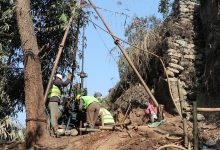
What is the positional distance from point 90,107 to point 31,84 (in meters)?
1.53

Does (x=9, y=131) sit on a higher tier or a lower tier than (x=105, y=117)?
lower

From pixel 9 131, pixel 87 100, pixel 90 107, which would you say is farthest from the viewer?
pixel 9 131

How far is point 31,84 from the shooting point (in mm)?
10289

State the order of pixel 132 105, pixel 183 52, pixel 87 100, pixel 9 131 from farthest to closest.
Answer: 1. pixel 132 105
2. pixel 183 52
3. pixel 9 131
4. pixel 87 100

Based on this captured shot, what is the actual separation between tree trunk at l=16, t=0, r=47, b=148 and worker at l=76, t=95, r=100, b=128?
3.64 ft

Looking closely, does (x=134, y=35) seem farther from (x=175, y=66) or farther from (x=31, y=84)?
(x=31, y=84)

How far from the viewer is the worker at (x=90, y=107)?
10.9 m

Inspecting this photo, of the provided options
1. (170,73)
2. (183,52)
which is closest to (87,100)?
(170,73)

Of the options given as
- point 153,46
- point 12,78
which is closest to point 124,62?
point 153,46

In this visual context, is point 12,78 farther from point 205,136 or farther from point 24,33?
point 205,136

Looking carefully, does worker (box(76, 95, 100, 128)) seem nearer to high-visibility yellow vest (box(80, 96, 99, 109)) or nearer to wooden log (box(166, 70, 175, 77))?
high-visibility yellow vest (box(80, 96, 99, 109))

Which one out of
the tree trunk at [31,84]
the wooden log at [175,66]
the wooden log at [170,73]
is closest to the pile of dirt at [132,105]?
the wooden log at [170,73]

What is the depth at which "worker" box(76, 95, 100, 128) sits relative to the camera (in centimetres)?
1090

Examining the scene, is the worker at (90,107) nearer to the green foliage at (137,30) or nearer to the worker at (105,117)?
the worker at (105,117)
